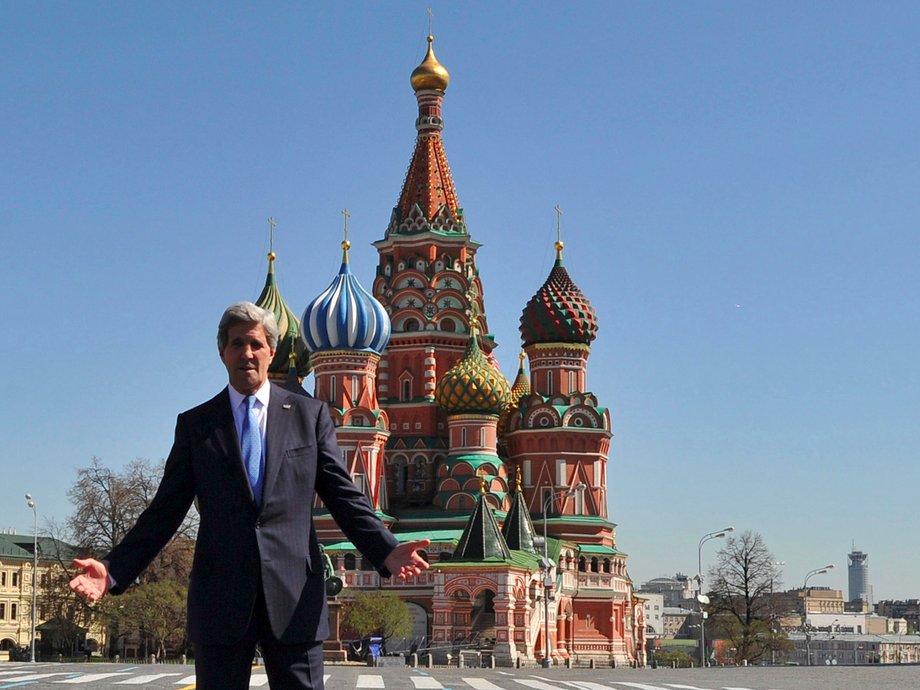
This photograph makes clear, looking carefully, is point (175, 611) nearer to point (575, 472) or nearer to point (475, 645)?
point (475, 645)

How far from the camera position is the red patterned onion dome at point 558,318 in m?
71.8

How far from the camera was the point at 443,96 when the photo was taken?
254 feet

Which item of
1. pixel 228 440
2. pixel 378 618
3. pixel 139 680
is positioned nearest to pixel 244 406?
pixel 228 440

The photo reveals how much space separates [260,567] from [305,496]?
0.41 metres

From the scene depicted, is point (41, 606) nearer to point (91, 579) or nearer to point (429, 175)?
point (429, 175)

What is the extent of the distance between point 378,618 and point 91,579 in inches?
2101

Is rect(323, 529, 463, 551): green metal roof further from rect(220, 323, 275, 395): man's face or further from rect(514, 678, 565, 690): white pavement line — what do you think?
rect(220, 323, 275, 395): man's face

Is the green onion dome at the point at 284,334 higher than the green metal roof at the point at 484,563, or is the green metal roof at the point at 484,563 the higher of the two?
the green onion dome at the point at 284,334

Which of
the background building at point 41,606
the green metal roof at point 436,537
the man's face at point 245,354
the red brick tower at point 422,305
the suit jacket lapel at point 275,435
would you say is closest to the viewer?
the suit jacket lapel at point 275,435

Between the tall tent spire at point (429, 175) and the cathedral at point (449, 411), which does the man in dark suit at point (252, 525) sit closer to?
the cathedral at point (449, 411)

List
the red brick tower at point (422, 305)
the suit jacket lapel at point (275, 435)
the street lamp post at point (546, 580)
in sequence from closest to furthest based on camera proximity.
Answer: the suit jacket lapel at point (275, 435)
the street lamp post at point (546, 580)
the red brick tower at point (422, 305)

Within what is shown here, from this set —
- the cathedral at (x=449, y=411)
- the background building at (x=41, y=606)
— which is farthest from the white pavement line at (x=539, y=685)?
the background building at (x=41, y=606)

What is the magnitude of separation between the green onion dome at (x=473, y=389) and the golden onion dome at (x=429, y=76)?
15474 millimetres

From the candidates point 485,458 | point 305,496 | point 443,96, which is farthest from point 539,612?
point 305,496
